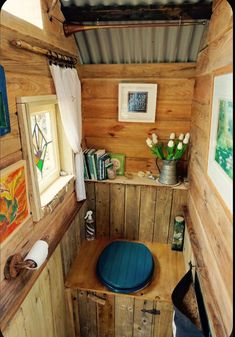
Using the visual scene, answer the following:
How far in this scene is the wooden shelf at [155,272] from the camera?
1.68 metres

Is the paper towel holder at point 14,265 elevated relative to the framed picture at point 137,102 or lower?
lower

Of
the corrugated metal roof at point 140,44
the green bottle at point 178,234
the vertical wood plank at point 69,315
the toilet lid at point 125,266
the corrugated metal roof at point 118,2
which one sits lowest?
the vertical wood plank at point 69,315

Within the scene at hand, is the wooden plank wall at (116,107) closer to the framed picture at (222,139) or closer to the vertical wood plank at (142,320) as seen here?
the framed picture at (222,139)

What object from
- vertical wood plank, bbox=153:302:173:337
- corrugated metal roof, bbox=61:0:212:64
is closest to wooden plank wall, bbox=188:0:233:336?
corrugated metal roof, bbox=61:0:212:64

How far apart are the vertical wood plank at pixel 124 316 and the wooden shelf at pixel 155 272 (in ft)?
0.23

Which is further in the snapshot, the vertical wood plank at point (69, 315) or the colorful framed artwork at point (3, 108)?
the vertical wood plank at point (69, 315)

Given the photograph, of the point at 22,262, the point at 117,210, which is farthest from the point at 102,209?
the point at 22,262

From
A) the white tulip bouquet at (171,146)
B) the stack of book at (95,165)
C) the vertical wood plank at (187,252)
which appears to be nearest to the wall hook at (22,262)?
the stack of book at (95,165)

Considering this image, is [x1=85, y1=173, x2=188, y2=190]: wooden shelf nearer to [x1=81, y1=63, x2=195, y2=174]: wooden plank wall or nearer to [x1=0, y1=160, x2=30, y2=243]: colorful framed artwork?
[x1=81, y1=63, x2=195, y2=174]: wooden plank wall

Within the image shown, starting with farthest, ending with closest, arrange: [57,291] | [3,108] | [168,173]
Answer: [168,173]
[57,291]
[3,108]

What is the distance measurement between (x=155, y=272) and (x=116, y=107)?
1.42 meters

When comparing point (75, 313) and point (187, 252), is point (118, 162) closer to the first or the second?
point (187, 252)

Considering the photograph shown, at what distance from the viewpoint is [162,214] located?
6.91ft

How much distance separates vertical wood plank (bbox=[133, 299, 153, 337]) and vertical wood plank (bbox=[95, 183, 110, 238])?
2.44 ft
